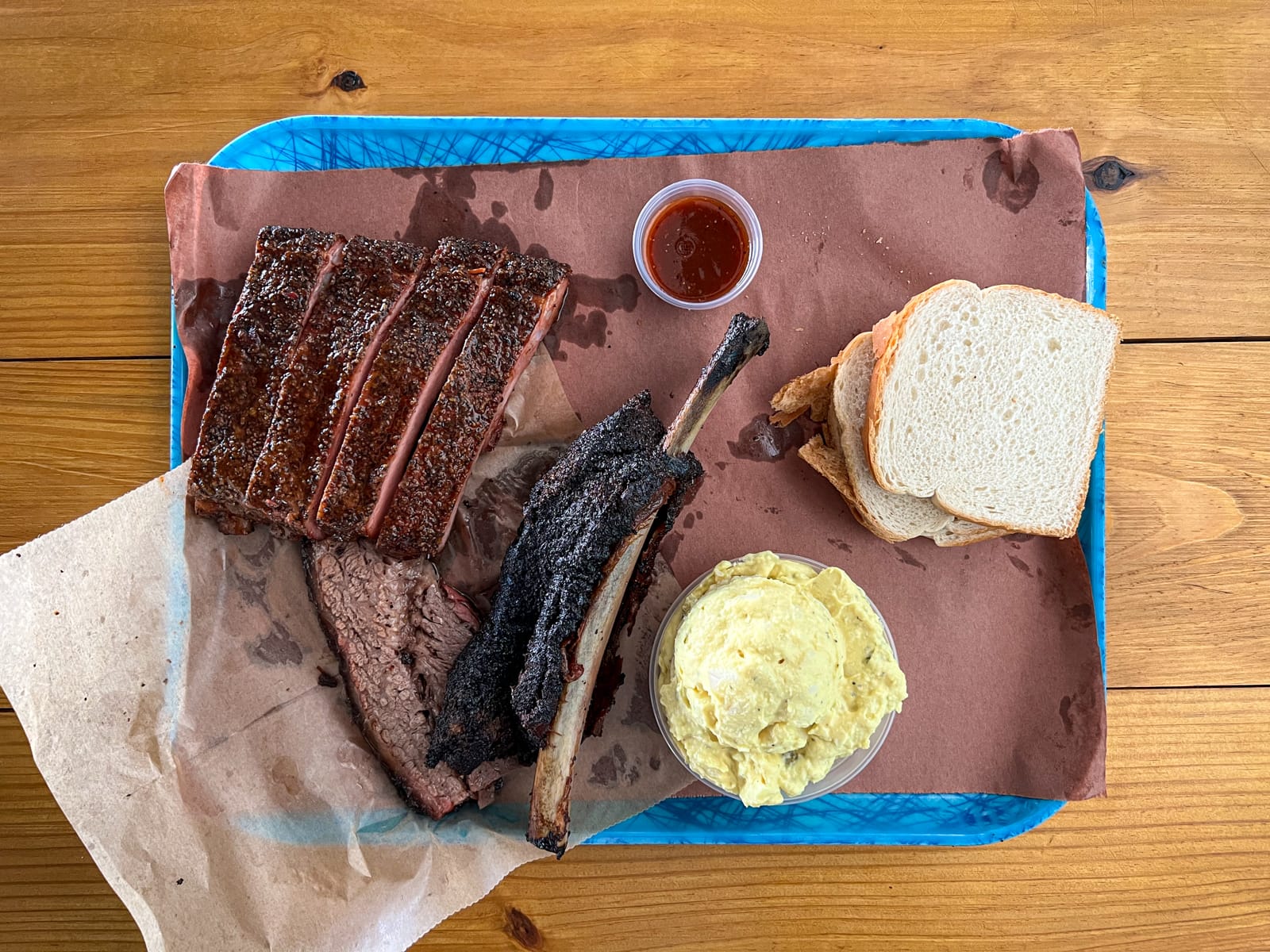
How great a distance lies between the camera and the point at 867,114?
3.04 meters

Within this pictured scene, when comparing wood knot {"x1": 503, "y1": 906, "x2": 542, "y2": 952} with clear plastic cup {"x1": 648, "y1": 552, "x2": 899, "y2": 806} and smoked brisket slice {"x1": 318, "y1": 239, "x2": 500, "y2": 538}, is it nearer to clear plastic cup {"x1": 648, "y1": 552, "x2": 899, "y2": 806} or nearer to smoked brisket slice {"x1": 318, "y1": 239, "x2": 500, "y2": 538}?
clear plastic cup {"x1": 648, "y1": 552, "x2": 899, "y2": 806}

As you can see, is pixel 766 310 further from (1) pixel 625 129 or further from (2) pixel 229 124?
(2) pixel 229 124

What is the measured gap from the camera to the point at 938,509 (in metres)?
2.83

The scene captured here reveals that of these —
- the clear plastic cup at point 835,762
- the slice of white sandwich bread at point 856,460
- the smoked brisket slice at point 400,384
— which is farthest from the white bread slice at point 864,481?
the smoked brisket slice at point 400,384

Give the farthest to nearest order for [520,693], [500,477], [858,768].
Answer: [500,477], [858,768], [520,693]

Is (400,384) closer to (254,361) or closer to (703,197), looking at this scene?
(254,361)

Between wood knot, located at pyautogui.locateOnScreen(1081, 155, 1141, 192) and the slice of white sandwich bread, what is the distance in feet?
Answer: 3.57

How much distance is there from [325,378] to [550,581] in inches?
38.1

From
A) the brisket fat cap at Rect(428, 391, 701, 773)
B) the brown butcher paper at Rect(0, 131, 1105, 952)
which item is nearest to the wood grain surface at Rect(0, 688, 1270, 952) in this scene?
the brown butcher paper at Rect(0, 131, 1105, 952)

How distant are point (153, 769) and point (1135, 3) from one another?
13.9 feet

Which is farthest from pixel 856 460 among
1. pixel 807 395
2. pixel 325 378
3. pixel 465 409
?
pixel 325 378

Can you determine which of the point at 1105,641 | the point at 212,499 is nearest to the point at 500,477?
the point at 212,499

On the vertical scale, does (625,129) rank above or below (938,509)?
above

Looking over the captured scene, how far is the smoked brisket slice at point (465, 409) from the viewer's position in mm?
2678
